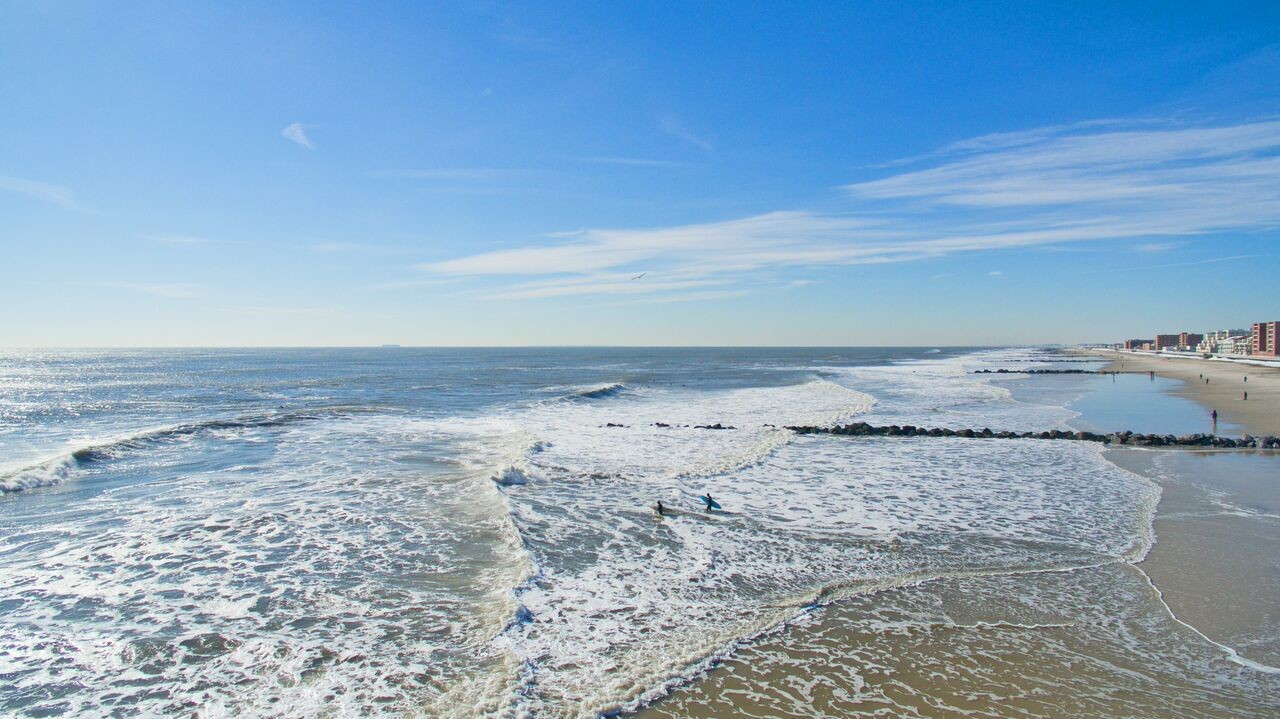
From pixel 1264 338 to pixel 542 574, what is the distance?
167 meters

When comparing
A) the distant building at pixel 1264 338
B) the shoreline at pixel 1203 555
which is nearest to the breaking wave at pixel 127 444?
the shoreline at pixel 1203 555

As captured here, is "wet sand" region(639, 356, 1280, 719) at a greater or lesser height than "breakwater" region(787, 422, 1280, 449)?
lesser

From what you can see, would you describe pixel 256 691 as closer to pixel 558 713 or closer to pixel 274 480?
pixel 558 713

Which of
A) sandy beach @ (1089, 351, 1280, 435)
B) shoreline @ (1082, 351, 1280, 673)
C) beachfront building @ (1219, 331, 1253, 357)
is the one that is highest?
beachfront building @ (1219, 331, 1253, 357)

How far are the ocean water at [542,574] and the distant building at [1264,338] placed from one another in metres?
136

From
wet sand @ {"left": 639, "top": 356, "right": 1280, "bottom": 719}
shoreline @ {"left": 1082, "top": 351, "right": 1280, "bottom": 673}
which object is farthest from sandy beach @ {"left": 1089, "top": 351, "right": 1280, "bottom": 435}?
wet sand @ {"left": 639, "top": 356, "right": 1280, "bottom": 719}

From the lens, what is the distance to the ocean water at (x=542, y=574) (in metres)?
7.50

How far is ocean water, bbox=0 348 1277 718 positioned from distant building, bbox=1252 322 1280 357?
447 feet

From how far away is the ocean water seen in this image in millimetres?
7496

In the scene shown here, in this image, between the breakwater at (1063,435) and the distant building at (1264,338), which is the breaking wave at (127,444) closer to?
the breakwater at (1063,435)

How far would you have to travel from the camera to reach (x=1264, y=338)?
125 m

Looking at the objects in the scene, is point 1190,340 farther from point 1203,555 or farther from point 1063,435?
point 1203,555

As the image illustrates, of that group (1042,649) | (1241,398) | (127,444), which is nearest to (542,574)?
(1042,649)

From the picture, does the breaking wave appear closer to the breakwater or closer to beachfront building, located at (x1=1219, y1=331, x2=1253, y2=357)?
the breakwater
